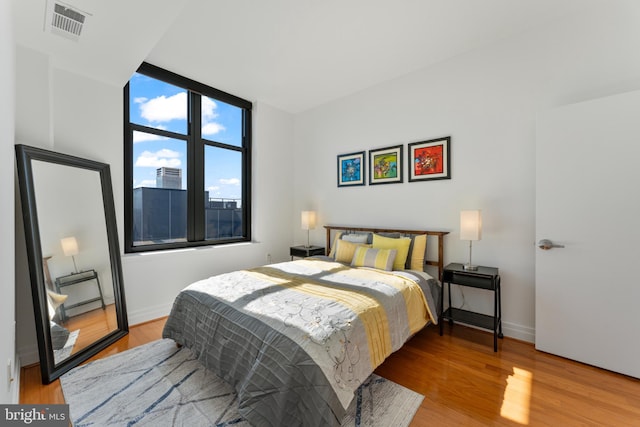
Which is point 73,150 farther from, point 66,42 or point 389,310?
point 389,310

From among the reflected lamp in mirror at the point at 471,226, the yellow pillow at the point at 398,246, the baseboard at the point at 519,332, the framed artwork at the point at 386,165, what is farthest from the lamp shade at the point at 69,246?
the baseboard at the point at 519,332

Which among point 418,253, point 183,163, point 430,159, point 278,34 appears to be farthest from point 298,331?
point 183,163

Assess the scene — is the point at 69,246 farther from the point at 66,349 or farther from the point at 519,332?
the point at 519,332

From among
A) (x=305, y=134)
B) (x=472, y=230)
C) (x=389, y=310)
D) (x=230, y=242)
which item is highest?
(x=305, y=134)

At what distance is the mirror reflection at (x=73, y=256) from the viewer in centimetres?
218

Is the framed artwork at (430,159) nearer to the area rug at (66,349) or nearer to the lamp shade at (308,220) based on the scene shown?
the lamp shade at (308,220)

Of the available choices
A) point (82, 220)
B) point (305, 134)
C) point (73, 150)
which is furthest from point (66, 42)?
point (305, 134)

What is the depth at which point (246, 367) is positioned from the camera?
1.65 meters

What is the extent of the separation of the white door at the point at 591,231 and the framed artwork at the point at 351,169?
1972 millimetres

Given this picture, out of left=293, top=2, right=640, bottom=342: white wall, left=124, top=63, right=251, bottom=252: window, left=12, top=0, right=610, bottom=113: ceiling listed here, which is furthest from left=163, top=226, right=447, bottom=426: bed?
left=12, top=0, right=610, bottom=113: ceiling

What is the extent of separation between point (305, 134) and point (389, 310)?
3411 mm

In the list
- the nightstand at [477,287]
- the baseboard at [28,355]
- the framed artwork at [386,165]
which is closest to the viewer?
the baseboard at [28,355]

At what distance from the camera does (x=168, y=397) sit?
1846mm

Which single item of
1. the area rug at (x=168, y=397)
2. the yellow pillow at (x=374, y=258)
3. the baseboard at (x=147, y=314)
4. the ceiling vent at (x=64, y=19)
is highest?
the ceiling vent at (x=64, y=19)
